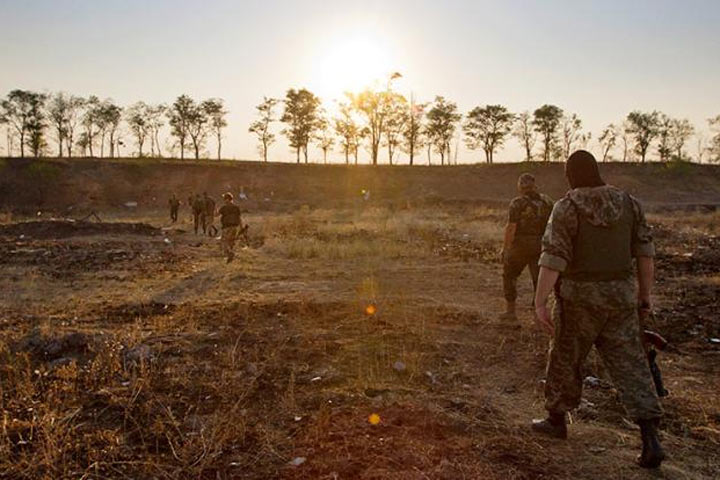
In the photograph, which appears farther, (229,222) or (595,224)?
(229,222)

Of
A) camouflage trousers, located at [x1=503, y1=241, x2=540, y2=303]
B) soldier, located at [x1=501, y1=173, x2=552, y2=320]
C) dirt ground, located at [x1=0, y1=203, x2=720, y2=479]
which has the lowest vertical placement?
dirt ground, located at [x1=0, y1=203, x2=720, y2=479]

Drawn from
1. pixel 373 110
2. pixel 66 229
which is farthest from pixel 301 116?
pixel 66 229

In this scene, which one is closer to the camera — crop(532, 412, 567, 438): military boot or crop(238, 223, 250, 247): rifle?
crop(532, 412, 567, 438): military boot

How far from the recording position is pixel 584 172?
3457mm

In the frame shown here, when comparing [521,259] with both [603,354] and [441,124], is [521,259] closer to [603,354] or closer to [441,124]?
[603,354]

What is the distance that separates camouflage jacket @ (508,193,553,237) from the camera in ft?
21.3

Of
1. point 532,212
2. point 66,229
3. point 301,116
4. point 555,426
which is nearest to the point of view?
point 555,426

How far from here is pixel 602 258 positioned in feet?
11.0

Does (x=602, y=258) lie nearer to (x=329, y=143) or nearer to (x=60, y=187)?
(x=60, y=187)

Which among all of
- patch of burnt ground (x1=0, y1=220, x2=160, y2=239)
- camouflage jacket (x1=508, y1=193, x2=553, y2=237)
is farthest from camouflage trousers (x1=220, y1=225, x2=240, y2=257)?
patch of burnt ground (x1=0, y1=220, x2=160, y2=239)

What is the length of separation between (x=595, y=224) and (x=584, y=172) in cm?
35

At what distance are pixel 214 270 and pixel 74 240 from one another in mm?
9313

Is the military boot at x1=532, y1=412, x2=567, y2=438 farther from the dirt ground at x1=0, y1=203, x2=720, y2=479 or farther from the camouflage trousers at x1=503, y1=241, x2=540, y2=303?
the camouflage trousers at x1=503, y1=241, x2=540, y2=303

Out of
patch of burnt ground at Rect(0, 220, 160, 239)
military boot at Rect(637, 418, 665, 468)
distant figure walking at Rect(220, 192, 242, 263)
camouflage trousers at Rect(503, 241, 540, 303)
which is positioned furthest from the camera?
patch of burnt ground at Rect(0, 220, 160, 239)
